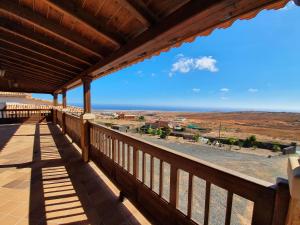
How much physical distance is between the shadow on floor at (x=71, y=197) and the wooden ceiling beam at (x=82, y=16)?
8.18 feet

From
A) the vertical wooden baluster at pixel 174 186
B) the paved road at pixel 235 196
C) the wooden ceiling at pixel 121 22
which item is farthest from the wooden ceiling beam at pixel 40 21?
the paved road at pixel 235 196

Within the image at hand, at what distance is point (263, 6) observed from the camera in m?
1.23

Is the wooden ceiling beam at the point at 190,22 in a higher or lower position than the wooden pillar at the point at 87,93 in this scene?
higher

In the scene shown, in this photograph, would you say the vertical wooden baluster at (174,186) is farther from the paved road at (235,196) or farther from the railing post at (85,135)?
the railing post at (85,135)

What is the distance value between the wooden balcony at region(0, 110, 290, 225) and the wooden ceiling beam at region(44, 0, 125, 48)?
152cm

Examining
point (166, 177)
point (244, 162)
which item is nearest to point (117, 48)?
point (166, 177)

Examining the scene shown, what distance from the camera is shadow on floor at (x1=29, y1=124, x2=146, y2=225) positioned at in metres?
2.13

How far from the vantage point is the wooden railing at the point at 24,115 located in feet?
34.3

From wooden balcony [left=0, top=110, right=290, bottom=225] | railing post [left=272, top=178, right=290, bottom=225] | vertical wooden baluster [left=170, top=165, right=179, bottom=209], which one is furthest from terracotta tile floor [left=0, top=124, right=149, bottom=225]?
railing post [left=272, top=178, right=290, bottom=225]

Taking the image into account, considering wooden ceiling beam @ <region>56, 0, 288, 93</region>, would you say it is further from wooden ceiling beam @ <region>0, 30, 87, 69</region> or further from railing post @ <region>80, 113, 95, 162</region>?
railing post @ <region>80, 113, 95, 162</region>

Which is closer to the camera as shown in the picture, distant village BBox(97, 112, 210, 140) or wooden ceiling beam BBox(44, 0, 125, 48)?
wooden ceiling beam BBox(44, 0, 125, 48)

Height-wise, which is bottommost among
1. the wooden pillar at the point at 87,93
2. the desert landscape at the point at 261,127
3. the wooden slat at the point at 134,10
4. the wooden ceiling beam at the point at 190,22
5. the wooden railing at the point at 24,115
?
the desert landscape at the point at 261,127

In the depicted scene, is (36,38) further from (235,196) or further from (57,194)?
(235,196)

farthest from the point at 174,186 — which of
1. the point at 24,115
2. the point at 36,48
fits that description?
the point at 24,115
